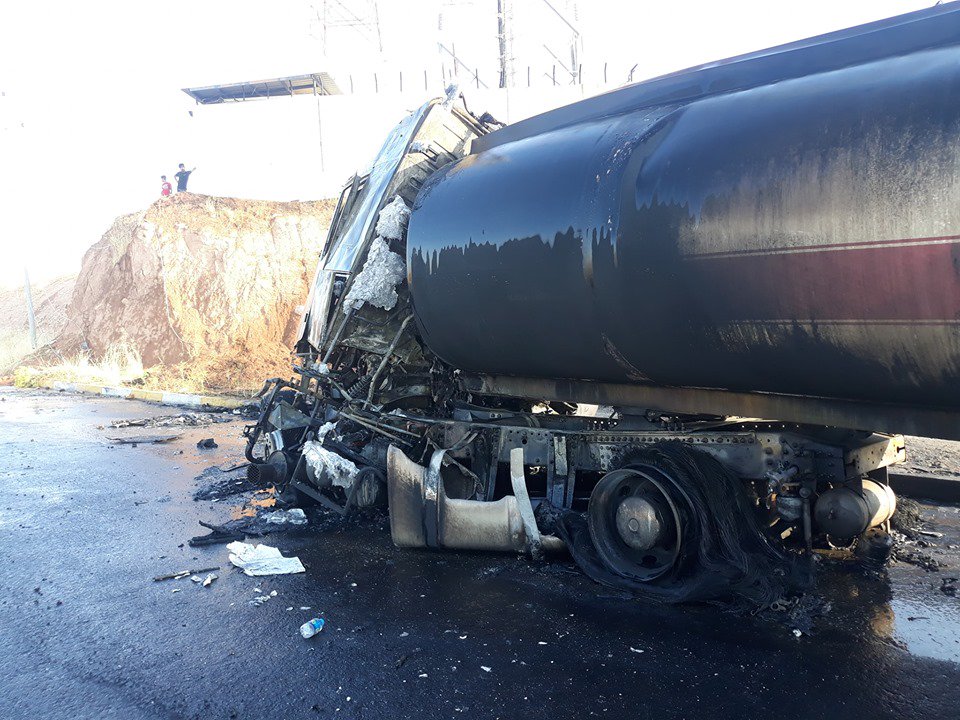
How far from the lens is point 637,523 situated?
141 inches

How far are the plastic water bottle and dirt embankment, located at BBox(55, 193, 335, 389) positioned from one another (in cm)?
1447

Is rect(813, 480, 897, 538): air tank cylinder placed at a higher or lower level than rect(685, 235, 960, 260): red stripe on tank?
lower

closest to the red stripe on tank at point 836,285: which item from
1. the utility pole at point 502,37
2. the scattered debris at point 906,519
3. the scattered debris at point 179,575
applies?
the scattered debris at point 906,519

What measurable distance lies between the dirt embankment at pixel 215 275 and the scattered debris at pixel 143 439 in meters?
8.15

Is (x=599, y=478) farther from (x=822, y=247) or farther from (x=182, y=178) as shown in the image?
(x=182, y=178)

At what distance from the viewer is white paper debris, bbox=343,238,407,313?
4.99 m

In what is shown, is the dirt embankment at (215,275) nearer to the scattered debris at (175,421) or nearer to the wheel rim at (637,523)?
the scattered debris at (175,421)

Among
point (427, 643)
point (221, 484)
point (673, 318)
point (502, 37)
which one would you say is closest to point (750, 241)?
point (673, 318)

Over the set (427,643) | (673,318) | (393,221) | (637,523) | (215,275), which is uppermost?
(215,275)

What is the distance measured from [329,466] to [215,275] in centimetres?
1542

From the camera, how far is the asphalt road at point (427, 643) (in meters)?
2.70

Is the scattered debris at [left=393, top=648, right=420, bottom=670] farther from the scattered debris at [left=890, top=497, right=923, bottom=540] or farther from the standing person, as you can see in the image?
the standing person

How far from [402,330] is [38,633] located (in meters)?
2.83

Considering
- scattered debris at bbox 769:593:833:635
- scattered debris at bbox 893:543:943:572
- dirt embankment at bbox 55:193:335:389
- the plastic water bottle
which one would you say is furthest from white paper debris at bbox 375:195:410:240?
dirt embankment at bbox 55:193:335:389
